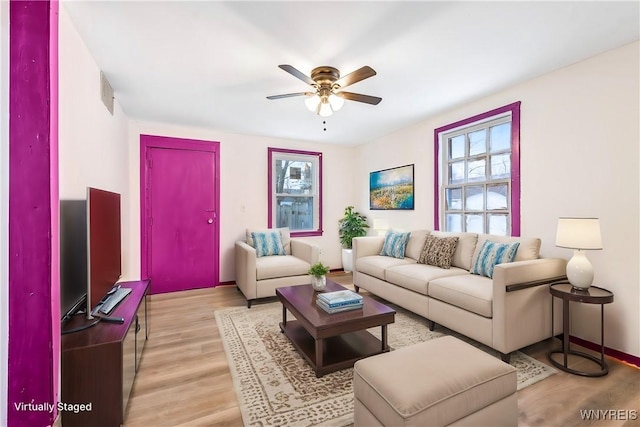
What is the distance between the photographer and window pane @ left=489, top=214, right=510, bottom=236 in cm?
312

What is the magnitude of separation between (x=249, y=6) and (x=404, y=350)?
7.13 feet

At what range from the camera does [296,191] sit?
5051mm

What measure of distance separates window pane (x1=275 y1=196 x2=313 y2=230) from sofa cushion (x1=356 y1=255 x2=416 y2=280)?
1.57 metres

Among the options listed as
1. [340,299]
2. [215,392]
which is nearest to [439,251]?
[340,299]

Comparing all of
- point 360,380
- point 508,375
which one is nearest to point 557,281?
point 508,375

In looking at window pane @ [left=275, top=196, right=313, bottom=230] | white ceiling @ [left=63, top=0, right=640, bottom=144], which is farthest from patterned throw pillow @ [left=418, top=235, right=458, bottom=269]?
window pane @ [left=275, top=196, right=313, bottom=230]

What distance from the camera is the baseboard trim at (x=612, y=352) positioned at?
6.90ft

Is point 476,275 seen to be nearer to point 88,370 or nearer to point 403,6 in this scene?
point 403,6

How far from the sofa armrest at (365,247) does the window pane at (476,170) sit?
1481 millimetres

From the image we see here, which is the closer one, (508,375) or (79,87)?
(508,375)

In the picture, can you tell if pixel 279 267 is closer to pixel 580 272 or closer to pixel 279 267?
pixel 279 267

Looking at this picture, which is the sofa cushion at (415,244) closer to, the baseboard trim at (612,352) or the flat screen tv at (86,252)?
the baseboard trim at (612,352)

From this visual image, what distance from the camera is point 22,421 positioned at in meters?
1.28

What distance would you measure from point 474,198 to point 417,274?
4.36 ft
